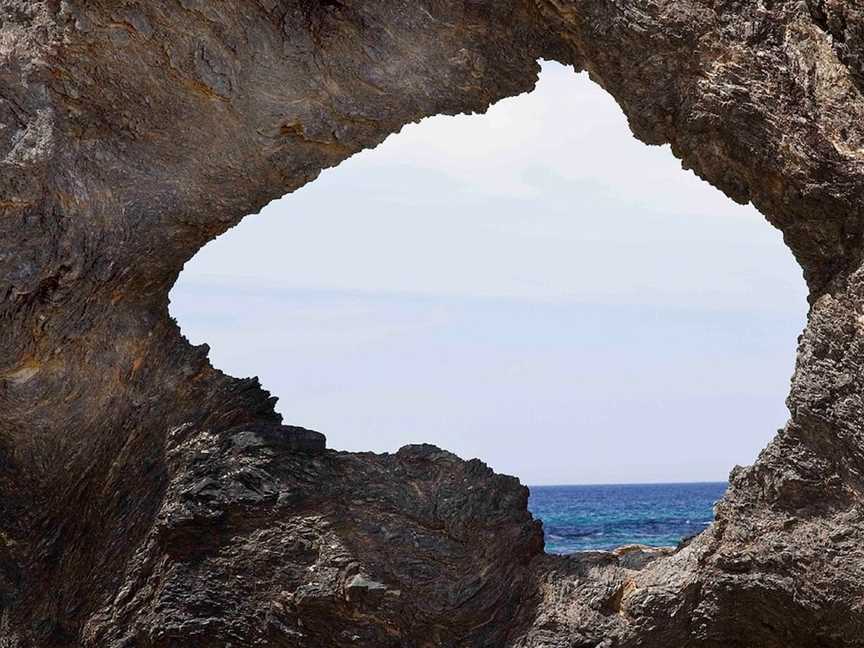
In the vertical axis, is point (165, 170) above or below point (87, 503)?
Answer: above

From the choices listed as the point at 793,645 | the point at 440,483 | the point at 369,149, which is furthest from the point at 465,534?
the point at 369,149

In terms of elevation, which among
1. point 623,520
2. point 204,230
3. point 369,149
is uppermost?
point 369,149

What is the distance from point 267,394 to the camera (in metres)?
7.30

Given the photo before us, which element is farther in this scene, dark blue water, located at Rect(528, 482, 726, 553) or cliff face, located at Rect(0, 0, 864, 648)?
dark blue water, located at Rect(528, 482, 726, 553)

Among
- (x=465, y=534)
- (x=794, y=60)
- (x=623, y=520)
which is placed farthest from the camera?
(x=623, y=520)

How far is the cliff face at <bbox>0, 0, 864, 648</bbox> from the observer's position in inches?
252

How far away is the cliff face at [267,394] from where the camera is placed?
21.0 ft

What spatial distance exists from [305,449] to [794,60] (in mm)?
3481

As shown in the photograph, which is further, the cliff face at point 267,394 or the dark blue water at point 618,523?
the dark blue water at point 618,523

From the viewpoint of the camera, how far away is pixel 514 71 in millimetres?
7023

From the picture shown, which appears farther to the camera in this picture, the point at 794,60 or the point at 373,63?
the point at 373,63

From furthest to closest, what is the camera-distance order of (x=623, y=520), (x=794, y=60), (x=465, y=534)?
(x=623, y=520)
(x=465, y=534)
(x=794, y=60)

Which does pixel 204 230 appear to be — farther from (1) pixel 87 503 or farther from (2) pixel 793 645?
(2) pixel 793 645

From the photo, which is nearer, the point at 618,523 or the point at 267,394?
the point at 267,394
